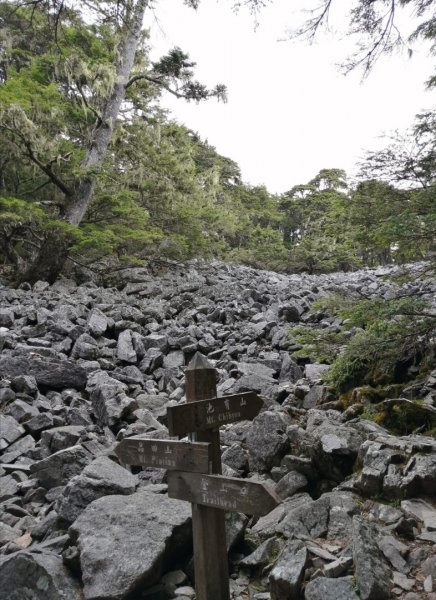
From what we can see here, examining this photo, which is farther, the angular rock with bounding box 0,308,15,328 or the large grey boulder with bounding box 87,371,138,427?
the angular rock with bounding box 0,308,15,328

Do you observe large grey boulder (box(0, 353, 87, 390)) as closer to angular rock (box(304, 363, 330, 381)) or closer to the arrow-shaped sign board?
angular rock (box(304, 363, 330, 381))

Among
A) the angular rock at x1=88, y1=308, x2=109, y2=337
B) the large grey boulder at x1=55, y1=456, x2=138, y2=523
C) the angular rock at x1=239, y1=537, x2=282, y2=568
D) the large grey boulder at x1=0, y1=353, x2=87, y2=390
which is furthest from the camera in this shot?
the angular rock at x1=88, y1=308, x2=109, y2=337

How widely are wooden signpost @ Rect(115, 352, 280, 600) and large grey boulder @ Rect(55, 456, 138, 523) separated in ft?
4.00

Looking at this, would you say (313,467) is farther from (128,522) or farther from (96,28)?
(96,28)

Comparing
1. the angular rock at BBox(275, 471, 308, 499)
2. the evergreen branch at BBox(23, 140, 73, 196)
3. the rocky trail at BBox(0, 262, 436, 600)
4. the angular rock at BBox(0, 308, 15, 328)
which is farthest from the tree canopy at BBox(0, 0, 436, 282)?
the angular rock at BBox(275, 471, 308, 499)

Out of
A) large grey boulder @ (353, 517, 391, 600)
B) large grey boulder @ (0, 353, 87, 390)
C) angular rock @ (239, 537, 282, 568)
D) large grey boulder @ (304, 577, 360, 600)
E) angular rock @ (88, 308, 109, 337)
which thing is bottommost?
angular rock @ (239, 537, 282, 568)

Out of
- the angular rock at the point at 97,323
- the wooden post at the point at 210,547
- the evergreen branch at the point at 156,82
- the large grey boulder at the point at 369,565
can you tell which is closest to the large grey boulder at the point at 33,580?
the wooden post at the point at 210,547

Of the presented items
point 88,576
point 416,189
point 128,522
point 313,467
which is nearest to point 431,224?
point 416,189

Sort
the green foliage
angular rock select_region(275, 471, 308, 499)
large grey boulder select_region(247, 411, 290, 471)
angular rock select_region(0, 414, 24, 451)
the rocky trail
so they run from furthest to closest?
angular rock select_region(0, 414, 24, 451) → large grey boulder select_region(247, 411, 290, 471) → the green foliage → angular rock select_region(275, 471, 308, 499) → the rocky trail

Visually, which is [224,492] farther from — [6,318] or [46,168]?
[46,168]

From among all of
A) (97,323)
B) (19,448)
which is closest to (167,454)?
(19,448)

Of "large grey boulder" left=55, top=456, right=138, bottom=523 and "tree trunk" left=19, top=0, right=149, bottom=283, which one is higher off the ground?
"tree trunk" left=19, top=0, right=149, bottom=283

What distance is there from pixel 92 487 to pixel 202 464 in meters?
1.87

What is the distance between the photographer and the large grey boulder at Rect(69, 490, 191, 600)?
2.99m
